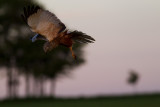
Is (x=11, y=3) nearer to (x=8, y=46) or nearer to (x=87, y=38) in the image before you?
(x=8, y=46)

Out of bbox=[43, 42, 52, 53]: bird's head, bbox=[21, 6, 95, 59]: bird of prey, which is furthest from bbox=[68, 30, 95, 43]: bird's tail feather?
bbox=[43, 42, 52, 53]: bird's head

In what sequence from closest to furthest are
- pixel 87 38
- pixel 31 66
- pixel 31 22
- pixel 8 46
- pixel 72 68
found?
pixel 87 38 < pixel 31 22 < pixel 8 46 < pixel 31 66 < pixel 72 68

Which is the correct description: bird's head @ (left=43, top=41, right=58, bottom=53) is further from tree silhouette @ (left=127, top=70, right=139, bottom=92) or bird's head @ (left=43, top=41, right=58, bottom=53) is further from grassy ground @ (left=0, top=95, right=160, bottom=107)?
tree silhouette @ (left=127, top=70, right=139, bottom=92)

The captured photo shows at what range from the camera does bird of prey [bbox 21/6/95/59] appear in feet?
13.6

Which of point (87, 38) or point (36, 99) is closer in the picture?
point (87, 38)

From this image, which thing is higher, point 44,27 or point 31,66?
point 31,66

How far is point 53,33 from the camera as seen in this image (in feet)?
14.0

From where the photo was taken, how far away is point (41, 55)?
48188 millimetres

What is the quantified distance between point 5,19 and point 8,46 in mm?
3194


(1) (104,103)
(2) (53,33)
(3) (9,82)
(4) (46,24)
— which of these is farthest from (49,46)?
(3) (9,82)

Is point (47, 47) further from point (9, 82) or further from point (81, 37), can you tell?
point (9, 82)

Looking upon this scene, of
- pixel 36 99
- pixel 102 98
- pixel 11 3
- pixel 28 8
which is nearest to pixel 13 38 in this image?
pixel 11 3

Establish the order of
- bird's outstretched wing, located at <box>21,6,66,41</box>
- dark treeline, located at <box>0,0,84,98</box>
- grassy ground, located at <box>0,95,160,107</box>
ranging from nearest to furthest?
bird's outstretched wing, located at <box>21,6,66,41</box> < grassy ground, located at <box>0,95,160,107</box> < dark treeline, located at <box>0,0,84,98</box>

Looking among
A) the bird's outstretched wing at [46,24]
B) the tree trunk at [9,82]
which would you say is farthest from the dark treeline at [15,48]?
the bird's outstretched wing at [46,24]
